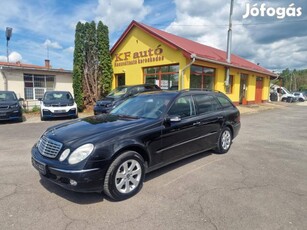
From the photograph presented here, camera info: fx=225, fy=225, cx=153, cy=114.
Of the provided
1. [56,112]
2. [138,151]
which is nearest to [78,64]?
[56,112]

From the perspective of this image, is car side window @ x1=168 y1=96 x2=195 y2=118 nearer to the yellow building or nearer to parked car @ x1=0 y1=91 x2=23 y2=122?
the yellow building

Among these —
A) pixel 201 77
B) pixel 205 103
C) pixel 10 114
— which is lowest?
pixel 10 114

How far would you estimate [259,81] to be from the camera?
72.9 ft

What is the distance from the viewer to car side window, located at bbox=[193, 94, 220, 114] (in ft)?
15.9

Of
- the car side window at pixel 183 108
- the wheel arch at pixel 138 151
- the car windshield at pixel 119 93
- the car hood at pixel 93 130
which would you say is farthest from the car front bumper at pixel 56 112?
the wheel arch at pixel 138 151

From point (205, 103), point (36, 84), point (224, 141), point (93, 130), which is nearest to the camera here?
point (93, 130)

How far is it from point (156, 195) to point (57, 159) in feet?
5.03

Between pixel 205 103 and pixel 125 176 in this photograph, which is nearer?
pixel 125 176

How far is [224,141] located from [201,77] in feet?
31.9

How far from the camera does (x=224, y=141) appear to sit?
559 centimetres

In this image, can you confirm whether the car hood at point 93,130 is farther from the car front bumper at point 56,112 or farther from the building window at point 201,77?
the building window at point 201,77

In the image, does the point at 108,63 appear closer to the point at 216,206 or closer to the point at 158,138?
the point at 158,138

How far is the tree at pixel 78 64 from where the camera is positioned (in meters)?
15.2

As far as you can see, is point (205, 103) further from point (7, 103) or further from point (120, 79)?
point (120, 79)
